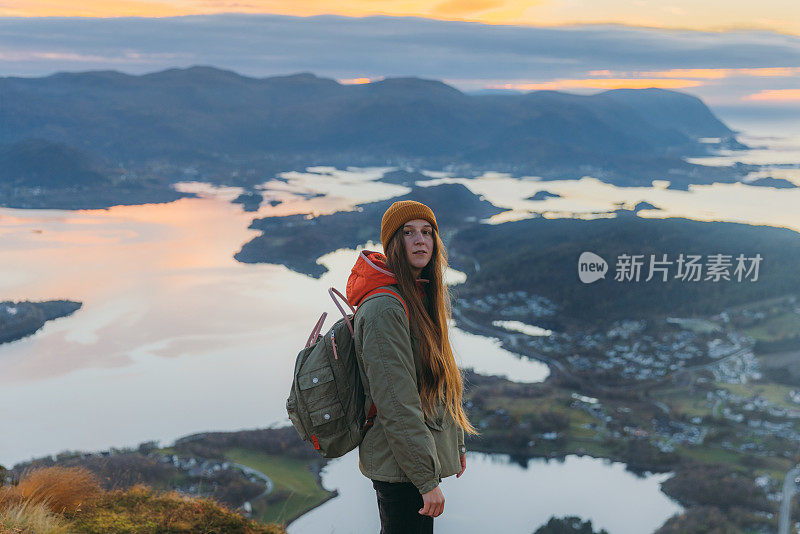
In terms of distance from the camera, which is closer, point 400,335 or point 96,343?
point 400,335

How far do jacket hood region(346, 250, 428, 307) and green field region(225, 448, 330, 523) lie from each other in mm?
17927

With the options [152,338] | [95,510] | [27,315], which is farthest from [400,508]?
[27,315]

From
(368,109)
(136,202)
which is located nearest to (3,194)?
(136,202)

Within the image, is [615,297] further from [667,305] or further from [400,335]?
[400,335]

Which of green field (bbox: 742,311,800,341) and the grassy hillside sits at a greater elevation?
the grassy hillside

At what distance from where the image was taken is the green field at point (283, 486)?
2134 centimetres

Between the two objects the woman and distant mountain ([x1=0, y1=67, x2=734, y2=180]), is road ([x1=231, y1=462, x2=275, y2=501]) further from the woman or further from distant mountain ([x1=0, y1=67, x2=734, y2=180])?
distant mountain ([x1=0, y1=67, x2=734, y2=180])

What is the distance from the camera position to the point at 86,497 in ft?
13.5

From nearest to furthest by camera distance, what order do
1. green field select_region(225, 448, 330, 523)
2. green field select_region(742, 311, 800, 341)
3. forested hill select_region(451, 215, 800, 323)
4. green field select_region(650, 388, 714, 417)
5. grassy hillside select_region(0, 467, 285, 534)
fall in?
grassy hillside select_region(0, 467, 285, 534) → green field select_region(225, 448, 330, 523) → green field select_region(650, 388, 714, 417) → green field select_region(742, 311, 800, 341) → forested hill select_region(451, 215, 800, 323)

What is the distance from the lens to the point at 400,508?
2.26m

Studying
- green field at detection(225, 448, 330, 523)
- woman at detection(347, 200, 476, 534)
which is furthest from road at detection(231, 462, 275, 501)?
woman at detection(347, 200, 476, 534)

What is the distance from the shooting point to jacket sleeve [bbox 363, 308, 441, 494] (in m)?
2.01

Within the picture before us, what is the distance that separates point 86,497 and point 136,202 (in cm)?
11549

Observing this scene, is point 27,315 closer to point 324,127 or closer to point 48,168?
point 48,168
